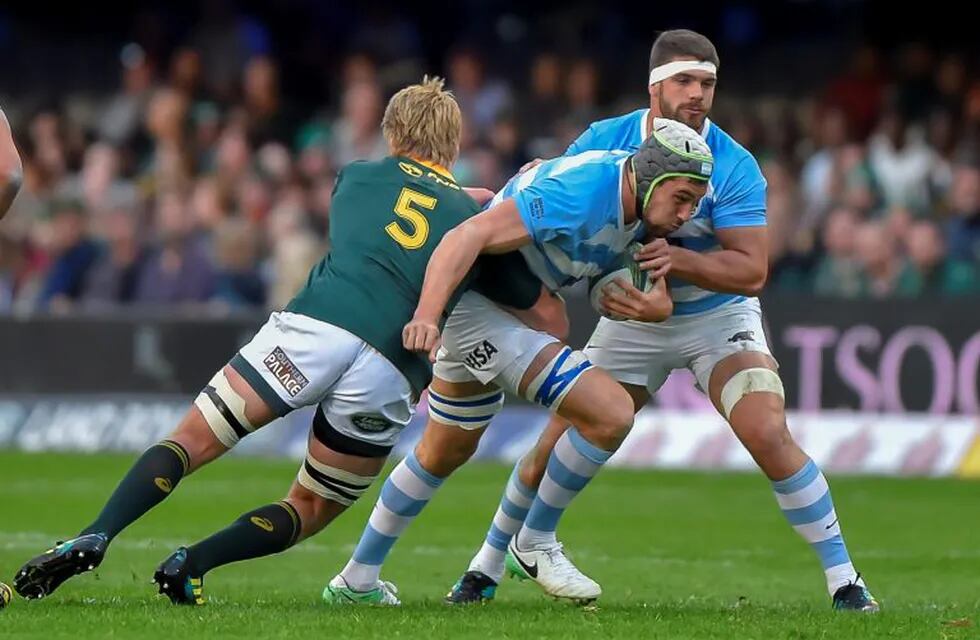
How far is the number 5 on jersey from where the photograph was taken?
8109 mm

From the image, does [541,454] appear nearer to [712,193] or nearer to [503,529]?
[503,529]

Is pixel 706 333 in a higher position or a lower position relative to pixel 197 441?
higher

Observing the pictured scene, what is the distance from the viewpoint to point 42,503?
44.5 feet

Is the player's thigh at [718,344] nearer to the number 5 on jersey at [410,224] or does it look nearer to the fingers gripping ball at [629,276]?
the fingers gripping ball at [629,276]

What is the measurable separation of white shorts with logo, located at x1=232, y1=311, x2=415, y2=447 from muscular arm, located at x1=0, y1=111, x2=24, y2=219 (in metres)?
1.11

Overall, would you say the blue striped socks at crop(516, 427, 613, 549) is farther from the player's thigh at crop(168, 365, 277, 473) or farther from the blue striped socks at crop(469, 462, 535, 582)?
the player's thigh at crop(168, 365, 277, 473)

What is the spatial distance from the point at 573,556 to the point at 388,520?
2.65 m

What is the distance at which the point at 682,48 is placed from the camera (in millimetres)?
9016

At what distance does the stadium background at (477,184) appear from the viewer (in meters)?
16.0

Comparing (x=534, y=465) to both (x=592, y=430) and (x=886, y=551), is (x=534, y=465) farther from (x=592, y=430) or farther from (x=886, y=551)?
(x=886, y=551)

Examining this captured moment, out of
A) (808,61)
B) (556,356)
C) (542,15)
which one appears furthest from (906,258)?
(556,356)

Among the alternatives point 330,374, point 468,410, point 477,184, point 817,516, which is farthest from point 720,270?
point 477,184

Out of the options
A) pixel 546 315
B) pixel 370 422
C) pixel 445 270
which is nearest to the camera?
pixel 445 270

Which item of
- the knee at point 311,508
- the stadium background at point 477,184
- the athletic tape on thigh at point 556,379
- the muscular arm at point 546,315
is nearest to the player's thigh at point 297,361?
the knee at point 311,508
